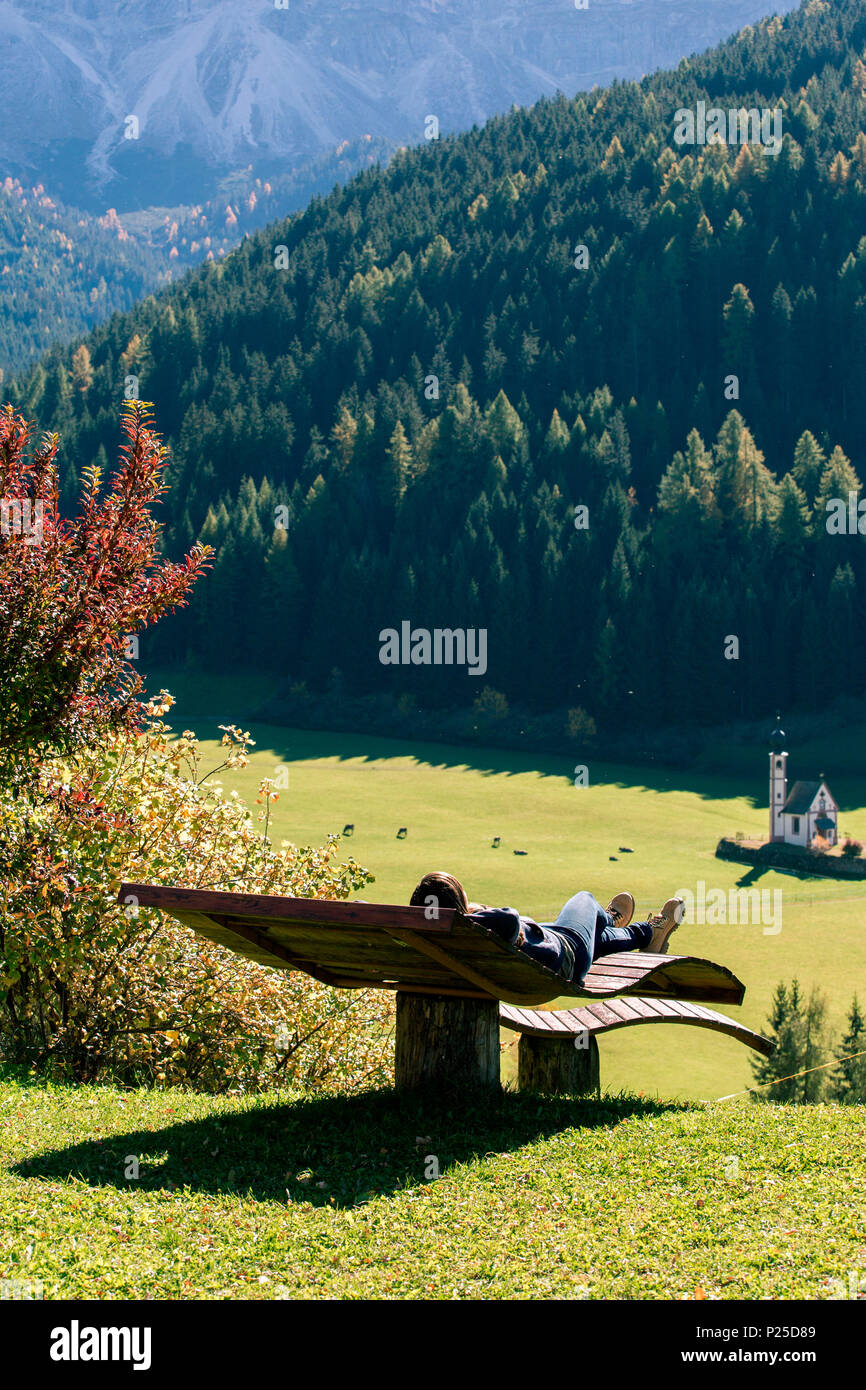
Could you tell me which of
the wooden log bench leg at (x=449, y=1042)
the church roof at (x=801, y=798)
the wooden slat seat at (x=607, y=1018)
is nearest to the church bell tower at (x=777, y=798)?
the church roof at (x=801, y=798)

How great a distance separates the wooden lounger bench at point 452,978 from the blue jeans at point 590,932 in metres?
0.15

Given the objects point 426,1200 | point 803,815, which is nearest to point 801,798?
point 803,815

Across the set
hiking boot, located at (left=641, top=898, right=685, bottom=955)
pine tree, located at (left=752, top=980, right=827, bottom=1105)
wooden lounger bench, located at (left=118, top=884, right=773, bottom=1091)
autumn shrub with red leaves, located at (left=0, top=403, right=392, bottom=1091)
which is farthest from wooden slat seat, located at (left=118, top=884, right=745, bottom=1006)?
pine tree, located at (left=752, top=980, right=827, bottom=1105)

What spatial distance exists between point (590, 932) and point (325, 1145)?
2.57 metres

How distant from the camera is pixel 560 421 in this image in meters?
144

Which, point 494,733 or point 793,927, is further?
point 494,733

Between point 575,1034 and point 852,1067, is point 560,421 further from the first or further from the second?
point 575,1034

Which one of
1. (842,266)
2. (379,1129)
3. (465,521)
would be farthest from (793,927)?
(842,266)

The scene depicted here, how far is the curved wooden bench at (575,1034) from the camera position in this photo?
32.1 ft

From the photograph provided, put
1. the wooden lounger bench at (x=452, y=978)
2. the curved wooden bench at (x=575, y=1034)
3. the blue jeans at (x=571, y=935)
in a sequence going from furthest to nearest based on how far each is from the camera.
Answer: the curved wooden bench at (x=575, y=1034), the blue jeans at (x=571, y=935), the wooden lounger bench at (x=452, y=978)

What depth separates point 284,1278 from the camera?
20.0 feet

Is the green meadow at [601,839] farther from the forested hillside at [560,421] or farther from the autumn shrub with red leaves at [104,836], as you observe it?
the autumn shrub with red leaves at [104,836]
